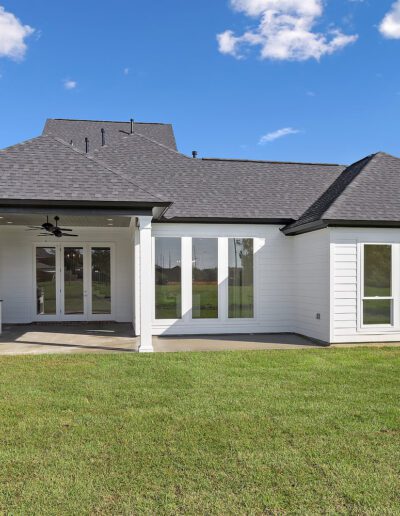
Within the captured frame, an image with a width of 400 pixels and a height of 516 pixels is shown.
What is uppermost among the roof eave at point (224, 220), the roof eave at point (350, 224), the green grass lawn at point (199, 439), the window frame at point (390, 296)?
the roof eave at point (224, 220)

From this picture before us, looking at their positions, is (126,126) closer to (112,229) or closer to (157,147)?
(157,147)

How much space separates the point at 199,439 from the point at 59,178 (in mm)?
6592

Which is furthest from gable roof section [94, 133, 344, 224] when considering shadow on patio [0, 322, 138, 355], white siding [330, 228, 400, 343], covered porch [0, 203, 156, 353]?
shadow on patio [0, 322, 138, 355]

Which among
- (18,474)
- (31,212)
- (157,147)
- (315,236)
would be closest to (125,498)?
(18,474)

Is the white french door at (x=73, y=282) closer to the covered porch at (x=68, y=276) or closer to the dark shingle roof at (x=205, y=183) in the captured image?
the covered porch at (x=68, y=276)

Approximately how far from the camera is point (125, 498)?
3199mm

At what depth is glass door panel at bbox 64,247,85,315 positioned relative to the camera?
1407cm

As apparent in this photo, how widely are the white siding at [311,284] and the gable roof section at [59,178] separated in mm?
4277

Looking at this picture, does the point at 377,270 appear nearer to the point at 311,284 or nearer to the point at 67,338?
the point at 311,284

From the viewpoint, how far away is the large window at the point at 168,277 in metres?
11.2

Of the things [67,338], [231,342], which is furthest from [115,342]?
[231,342]

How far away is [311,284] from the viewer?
10.7 m

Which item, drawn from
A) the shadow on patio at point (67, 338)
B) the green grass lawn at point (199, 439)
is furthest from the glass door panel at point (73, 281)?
the green grass lawn at point (199, 439)

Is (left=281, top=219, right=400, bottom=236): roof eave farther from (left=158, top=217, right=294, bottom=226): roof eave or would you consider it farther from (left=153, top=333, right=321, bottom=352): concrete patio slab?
(left=153, top=333, right=321, bottom=352): concrete patio slab
